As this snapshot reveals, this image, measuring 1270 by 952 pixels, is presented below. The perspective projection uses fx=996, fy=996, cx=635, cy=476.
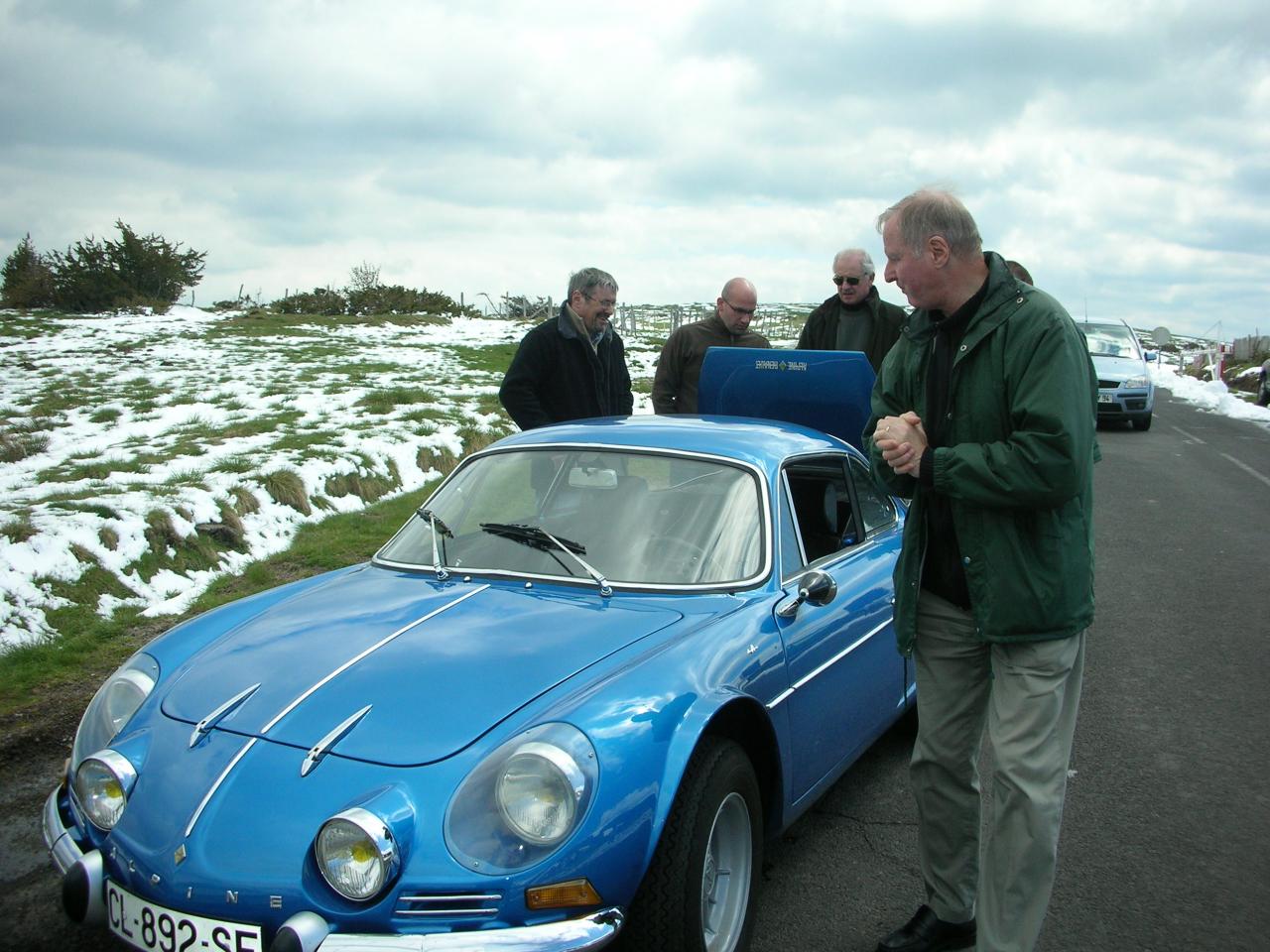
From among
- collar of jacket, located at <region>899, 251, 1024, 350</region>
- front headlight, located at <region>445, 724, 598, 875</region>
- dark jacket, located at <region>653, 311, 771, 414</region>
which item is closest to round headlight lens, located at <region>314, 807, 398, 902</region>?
front headlight, located at <region>445, 724, 598, 875</region>

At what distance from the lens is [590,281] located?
19.4 ft

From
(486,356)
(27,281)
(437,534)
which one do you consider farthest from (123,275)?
(437,534)

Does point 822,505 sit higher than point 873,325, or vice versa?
point 873,325

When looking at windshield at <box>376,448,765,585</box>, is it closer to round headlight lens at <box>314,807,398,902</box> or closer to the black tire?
the black tire

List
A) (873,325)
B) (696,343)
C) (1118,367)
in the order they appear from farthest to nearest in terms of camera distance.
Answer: (1118,367) < (696,343) < (873,325)

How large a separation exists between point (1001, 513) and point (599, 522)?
140 centimetres

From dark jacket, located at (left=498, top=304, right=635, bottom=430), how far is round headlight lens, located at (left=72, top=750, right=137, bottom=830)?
354cm

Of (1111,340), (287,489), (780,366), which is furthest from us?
(1111,340)

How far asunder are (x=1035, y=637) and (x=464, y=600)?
1.69m

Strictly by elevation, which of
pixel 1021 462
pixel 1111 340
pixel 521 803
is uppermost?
pixel 1111 340

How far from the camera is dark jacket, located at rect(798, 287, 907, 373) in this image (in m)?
6.32

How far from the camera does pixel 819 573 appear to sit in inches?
124

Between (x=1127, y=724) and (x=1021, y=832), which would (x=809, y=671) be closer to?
(x=1021, y=832)

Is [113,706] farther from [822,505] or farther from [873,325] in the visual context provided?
[873,325]
